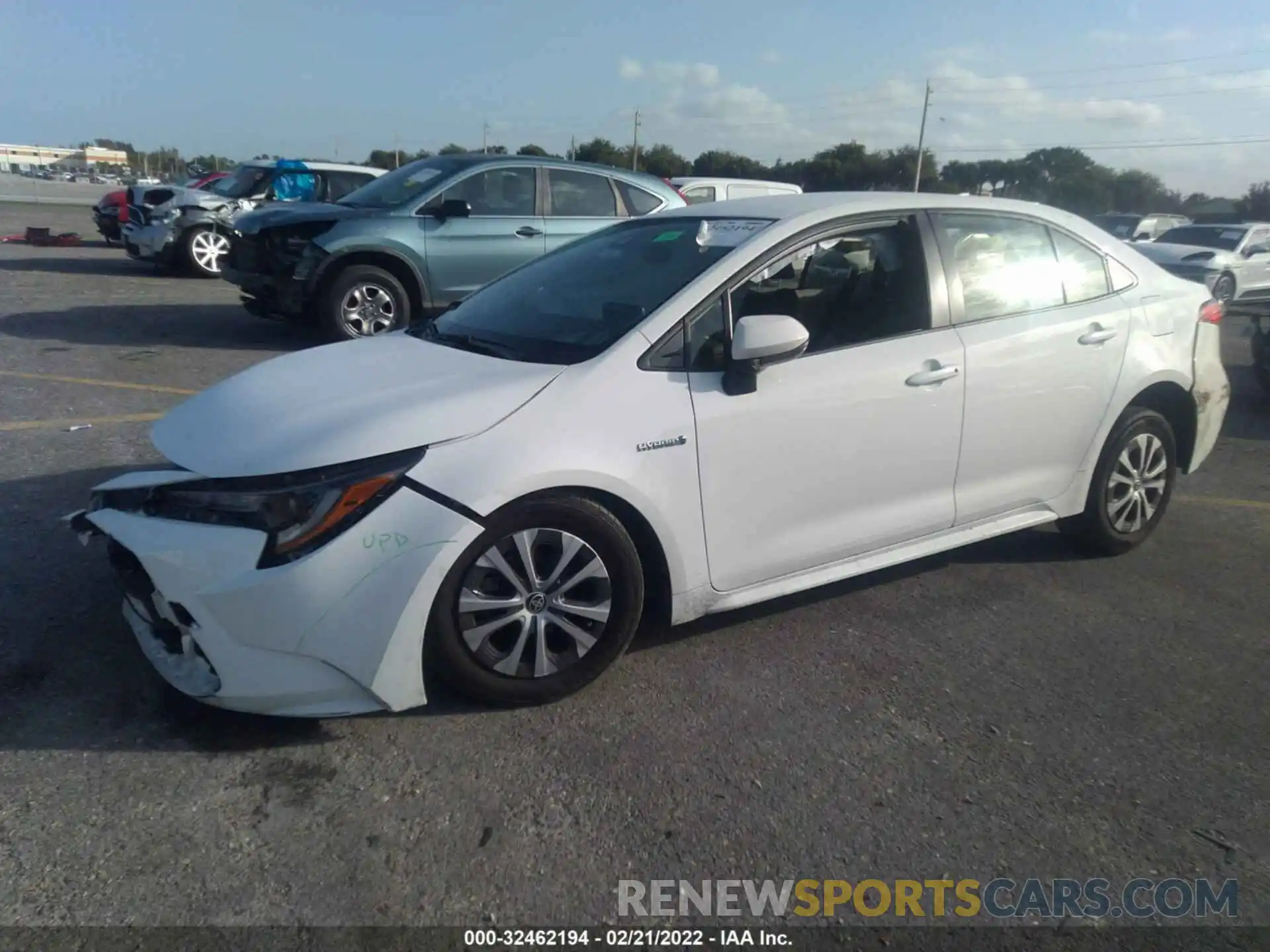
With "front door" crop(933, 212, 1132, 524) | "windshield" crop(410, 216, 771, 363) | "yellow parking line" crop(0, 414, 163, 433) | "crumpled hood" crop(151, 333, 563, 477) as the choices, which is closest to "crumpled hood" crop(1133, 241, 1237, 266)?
"front door" crop(933, 212, 1132, 524)

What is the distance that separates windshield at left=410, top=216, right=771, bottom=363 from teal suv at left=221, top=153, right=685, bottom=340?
4914 mm

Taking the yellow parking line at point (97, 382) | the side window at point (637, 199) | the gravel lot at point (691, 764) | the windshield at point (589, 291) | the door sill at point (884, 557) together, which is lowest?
the gravel lot at point (691, 764)

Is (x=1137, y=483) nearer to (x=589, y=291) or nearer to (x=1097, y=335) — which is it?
(x=1097, y=335)

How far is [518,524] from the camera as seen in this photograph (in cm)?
317

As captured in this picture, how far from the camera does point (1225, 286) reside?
18484 mm

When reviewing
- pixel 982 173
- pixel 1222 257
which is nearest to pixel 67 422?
pixel 1222 257

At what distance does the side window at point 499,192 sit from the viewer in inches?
384

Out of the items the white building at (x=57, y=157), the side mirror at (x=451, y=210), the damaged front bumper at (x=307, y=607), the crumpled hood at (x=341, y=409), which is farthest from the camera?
the white building at (x=57, y=157)

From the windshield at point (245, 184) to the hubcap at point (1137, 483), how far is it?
14.4 meters

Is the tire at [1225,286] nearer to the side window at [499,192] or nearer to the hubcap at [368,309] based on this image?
the side window at [499,192]

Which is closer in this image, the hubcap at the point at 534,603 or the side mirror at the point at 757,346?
the hubcap at the point at 534,603

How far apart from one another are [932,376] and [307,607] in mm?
2468

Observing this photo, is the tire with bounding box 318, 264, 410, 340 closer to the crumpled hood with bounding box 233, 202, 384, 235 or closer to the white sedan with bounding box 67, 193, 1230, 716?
the crumpled hood with bounding box 233, 202, 384, 235

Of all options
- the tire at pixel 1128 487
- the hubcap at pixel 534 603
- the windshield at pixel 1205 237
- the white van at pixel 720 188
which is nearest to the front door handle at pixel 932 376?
the tire at pixel 1128 487
